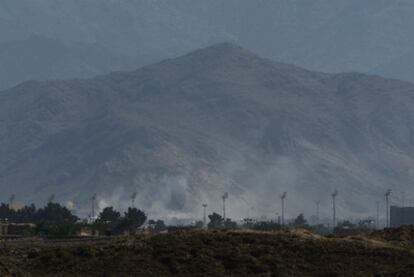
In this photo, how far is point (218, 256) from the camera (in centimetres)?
9131

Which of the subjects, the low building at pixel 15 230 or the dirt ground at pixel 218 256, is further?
the low building at pixel 15 230

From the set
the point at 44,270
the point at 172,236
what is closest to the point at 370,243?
the point at 172,236

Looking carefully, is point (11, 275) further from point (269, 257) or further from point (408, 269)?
point (408, 269)

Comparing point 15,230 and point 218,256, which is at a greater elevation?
point 15,230

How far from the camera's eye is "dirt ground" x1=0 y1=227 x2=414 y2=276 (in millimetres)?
89375

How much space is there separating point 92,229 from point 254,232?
7761 cm

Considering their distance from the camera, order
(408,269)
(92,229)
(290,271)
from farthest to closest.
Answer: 1. (92,229)
2. (290,271)
3. (408,269)

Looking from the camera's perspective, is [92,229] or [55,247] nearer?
[55,247]

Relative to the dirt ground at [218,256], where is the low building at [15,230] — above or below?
above

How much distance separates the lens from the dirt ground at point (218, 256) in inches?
3519

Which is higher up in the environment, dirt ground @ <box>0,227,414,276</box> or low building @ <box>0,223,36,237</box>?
low building @ <box>0,223,36,237</box>

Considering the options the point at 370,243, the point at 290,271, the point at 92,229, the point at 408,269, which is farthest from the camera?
the point at 92,229

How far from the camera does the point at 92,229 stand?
17262cm

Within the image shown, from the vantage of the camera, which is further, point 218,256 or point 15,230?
point 15,230
